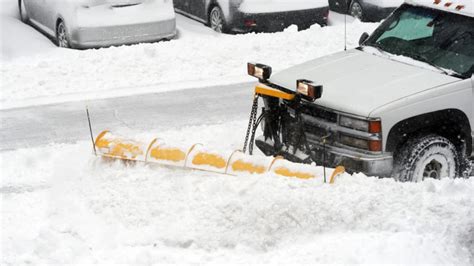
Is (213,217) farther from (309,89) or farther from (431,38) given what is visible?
(431,38)

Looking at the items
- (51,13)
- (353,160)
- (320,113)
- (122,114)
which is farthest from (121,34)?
(353,160)

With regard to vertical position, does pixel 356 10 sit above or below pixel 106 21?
below

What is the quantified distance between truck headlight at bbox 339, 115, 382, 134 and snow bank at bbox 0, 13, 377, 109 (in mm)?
4896

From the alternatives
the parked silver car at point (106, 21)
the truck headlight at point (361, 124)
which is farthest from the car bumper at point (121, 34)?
the truck headlight at point (361, 124)

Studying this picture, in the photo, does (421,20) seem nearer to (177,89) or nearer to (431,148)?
(431,148)

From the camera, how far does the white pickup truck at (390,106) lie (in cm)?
646

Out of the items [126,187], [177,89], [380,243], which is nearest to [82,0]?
[177,89]

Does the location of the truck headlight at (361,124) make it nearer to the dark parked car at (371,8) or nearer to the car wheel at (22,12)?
the dark parked car at (371,8)

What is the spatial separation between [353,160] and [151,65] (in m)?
5.97

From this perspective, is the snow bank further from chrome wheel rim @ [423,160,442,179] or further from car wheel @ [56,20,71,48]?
chrome wheel rim @ [423,160,442,179]

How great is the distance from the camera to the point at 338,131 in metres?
6.61

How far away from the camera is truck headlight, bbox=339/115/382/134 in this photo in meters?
6.36

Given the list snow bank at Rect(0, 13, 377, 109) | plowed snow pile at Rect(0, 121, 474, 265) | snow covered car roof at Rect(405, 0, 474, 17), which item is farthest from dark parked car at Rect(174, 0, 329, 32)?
plowed snow pile at Rect(0, 121, 474, 265)

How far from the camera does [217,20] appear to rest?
13992 mm
